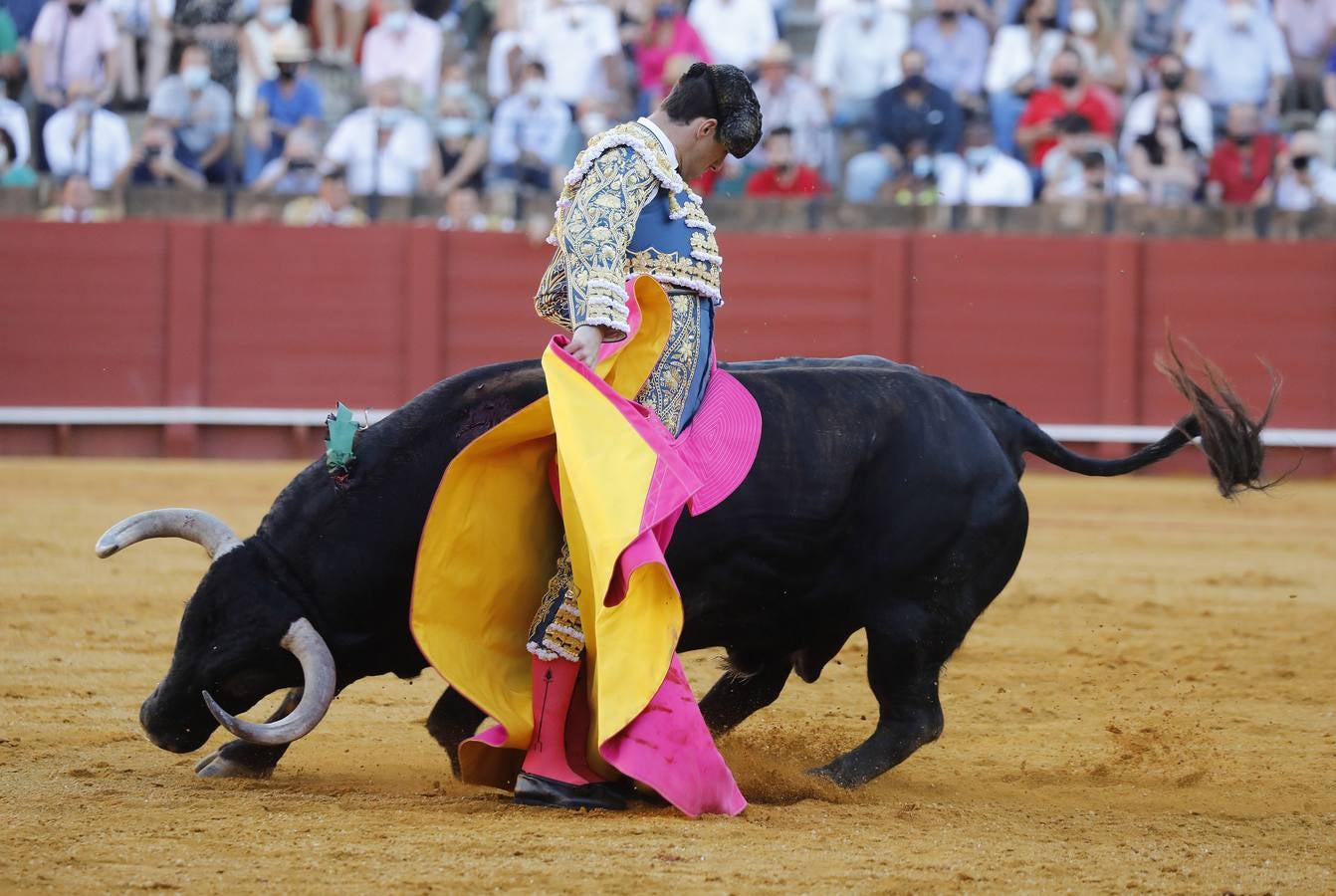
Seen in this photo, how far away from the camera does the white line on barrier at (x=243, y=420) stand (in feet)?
32.9

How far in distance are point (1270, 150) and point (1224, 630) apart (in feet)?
17.0

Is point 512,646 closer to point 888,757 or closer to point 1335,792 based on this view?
point 888,757

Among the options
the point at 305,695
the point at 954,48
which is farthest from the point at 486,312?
the point at 305,695

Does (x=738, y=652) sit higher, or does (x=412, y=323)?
(x=412, y=323)

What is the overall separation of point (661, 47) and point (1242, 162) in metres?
3.35

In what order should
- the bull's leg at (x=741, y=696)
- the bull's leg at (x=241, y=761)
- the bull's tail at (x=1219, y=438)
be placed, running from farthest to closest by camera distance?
the bull's leg at (x=741, y=696), the bull's tail at (x=1219, y=438), the bull's leg at (x=241, y=761)

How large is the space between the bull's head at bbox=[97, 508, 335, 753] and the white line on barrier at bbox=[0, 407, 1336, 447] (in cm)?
679

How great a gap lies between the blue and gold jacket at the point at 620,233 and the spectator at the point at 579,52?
676 centimetres

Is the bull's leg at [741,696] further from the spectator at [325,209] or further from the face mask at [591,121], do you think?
the spectator at [325,209]

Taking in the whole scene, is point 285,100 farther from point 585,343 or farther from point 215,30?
point 585,343

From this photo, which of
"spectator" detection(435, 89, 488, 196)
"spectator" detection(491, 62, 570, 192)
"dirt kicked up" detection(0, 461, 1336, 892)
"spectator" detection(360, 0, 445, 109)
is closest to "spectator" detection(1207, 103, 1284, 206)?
"spectator" detection(491, 62, 570, 192)

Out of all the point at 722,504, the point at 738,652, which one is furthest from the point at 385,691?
the point at 722,504

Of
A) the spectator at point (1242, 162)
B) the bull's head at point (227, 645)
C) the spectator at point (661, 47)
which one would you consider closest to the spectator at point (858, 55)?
the spectator at point (661, 47)

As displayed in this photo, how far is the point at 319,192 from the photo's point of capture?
10.1 m
